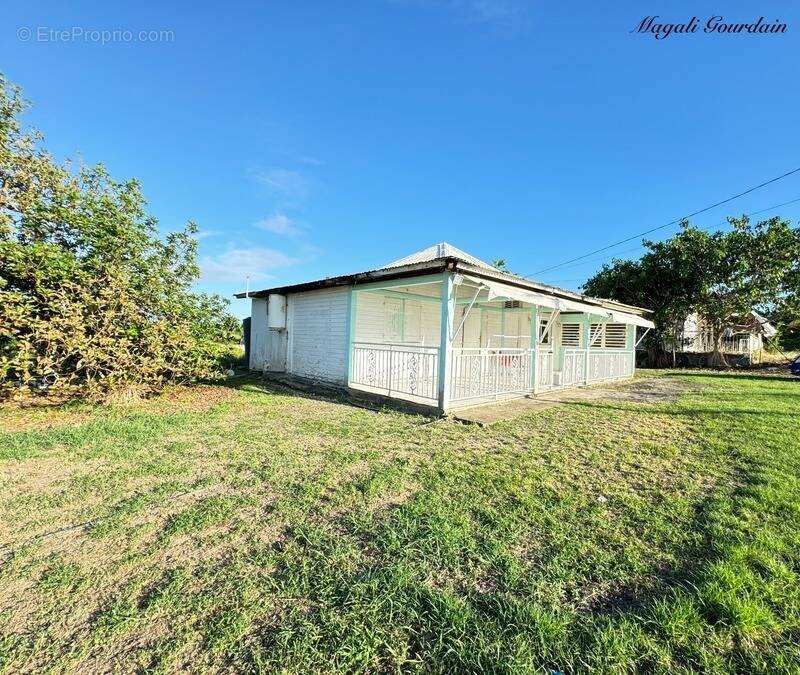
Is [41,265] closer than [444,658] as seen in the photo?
No

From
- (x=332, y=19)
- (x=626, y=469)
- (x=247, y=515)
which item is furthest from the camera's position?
(x=332, y=19)

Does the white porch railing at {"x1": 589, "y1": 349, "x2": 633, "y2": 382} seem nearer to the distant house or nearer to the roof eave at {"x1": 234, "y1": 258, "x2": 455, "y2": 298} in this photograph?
the roof eave at {"x1": 234, "y1": 258, "x2": 455, "y2": 298}

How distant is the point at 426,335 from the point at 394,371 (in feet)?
9.76

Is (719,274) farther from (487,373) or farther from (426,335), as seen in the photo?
(487,373)

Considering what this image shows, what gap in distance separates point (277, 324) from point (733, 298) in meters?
22.6

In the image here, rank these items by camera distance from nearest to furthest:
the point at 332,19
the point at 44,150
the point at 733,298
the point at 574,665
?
the point at 574,665
the point at 44,150
the point at 332,19
the point at 733,298

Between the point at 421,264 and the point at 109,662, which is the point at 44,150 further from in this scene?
the point at 109,662

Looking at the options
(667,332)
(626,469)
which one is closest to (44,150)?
(626,469)

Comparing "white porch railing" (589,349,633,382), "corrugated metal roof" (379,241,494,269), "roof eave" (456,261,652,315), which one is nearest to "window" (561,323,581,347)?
"white porch railing" (589,349,633,382)

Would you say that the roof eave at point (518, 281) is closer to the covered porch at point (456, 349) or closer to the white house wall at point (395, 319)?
the covered porch at point (456, 349)

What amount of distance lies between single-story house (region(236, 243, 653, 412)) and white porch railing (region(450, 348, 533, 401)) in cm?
3

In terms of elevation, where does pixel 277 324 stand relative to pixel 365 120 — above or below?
below

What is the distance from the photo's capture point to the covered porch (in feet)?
23.4

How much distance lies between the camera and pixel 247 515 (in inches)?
117
